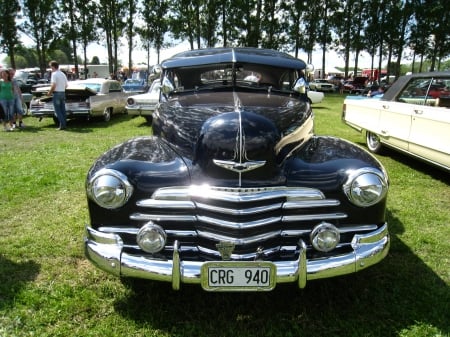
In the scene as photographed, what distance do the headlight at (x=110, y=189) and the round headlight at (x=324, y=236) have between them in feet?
4.09

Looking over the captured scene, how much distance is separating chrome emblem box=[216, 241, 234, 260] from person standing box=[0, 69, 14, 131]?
10254 millimetres

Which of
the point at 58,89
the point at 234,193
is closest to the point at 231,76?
the point at 234,193

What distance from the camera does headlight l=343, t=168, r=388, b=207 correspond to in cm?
272

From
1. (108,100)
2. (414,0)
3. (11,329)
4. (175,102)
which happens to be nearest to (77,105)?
(108,100)

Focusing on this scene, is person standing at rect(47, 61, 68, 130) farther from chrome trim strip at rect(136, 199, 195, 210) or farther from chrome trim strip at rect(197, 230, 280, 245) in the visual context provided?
chrome trim strip at rect(197, 230, 280, 245)

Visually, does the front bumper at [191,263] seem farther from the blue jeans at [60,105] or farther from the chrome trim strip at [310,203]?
the blue jeans at [60,105]

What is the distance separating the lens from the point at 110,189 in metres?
2.65

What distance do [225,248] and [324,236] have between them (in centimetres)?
65

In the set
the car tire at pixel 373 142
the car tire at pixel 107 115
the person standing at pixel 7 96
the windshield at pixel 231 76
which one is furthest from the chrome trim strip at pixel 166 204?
the car tire at pixel 107 115

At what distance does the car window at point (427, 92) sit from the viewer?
6.16m

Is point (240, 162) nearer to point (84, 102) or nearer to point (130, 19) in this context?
point (84, 102)

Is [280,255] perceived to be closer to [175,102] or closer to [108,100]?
[175,102]

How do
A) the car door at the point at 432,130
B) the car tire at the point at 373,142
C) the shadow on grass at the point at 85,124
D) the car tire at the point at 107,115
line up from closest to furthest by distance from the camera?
the car door at the point at 432,130
the car tire at the point at 373,142
the shadow on grass at the point at 85,124
the car tire at the point at 107,115

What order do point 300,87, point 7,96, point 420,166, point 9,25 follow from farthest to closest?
1. point 9,25
2. point 7,96
3. point 420,166
4. point 300,87
